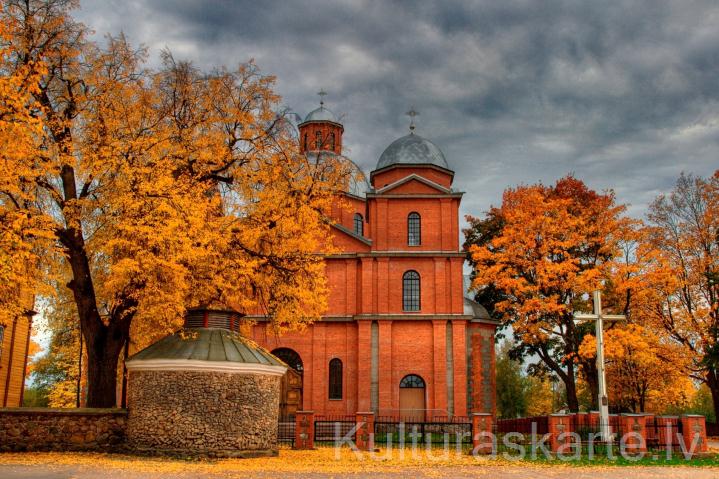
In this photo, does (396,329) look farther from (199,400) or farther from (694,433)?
(199,400)

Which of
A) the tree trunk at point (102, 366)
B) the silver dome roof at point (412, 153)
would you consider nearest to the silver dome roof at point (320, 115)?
the silver dome roof at point (412, 153)

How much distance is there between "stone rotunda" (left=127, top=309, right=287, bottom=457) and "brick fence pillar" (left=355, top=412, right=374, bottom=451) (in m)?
3.70

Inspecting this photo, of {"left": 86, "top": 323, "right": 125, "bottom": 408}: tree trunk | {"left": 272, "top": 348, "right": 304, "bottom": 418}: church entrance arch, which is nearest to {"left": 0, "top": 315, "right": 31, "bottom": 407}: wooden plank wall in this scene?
{"left": 86, "top": 323, "right": 125, "bottom": 408}: tree trunk

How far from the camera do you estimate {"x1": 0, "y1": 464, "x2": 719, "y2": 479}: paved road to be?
44.1 ft

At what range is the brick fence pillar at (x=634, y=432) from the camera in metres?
18.8

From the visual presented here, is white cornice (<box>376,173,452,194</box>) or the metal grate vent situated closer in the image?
the metal grate vent

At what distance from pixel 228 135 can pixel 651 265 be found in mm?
19683

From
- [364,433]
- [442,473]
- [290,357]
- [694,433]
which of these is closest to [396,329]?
[290,357]

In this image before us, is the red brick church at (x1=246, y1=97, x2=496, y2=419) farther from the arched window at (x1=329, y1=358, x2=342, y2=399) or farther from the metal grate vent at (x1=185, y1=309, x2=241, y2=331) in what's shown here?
the metal grate vent at (x1=185, y1=309, x2=241, y2=331)

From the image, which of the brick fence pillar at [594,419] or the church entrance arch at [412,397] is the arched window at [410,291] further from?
the brick fence pillar at [594,419]

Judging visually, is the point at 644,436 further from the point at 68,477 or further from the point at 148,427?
the point at 68,477

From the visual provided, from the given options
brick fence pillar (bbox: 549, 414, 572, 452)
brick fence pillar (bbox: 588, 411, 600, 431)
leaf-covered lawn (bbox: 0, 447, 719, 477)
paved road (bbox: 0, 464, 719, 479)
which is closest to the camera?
paved road (bbox: 0, 464, 719, 479)

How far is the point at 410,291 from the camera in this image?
107 feet

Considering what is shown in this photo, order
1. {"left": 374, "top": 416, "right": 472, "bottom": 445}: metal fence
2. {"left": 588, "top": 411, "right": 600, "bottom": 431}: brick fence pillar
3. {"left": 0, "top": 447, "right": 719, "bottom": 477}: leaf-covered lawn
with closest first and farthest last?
{"left": 0, "top": 447, "right": 719, "bottom": 477}: leaf-covered lawn → {"left": 588, "top": 411, "right": 600, "bottom": 431}: brick fence pillar → {"left": 374, "top": 416, "right": 472, "bottom": 445}: metal fence
